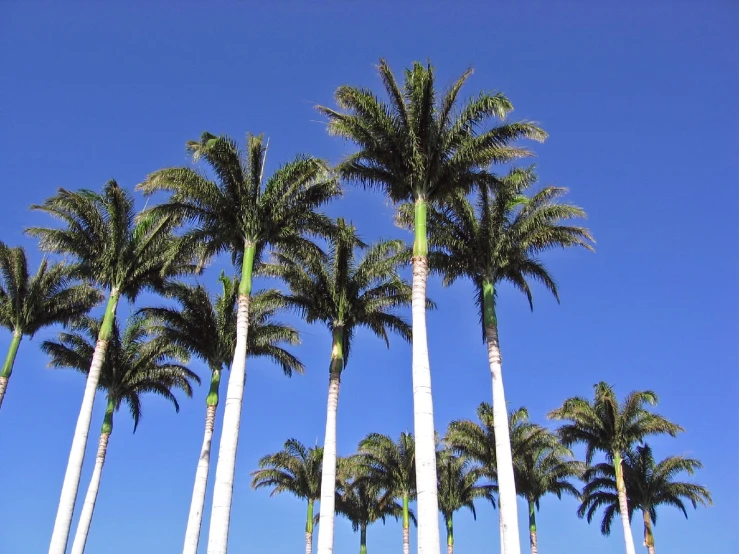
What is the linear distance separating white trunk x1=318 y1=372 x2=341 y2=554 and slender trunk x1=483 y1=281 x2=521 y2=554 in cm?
625

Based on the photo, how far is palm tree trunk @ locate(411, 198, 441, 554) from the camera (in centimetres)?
1493

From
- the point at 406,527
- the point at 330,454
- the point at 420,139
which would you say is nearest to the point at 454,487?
the point at 406,527

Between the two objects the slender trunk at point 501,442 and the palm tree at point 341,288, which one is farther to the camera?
the palm tree at point 341,288

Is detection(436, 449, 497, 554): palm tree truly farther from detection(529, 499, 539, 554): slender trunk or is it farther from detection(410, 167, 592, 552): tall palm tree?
detection(410, 167, 592, 552): tall palm tree

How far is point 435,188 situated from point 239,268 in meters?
8.18

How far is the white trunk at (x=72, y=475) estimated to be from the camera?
73.7 feet

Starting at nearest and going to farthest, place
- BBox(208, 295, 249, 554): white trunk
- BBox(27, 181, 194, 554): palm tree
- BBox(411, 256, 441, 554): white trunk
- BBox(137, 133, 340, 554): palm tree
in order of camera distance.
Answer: BBox(411, 256, 441, 554): white trunk
BBox(208, 295, 249, 554): white trunk
BBox(137, 133, 340, 554): palm tree
BBox(27, 181, 194, 554): palm tree

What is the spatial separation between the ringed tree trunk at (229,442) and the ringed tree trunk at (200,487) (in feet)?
26.6

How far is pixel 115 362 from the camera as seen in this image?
101ft

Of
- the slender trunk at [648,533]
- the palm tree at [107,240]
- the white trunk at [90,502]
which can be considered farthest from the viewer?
the slender trunk at [648,533]

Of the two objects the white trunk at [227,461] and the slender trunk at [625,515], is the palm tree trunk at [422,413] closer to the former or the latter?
the white trunk at [227,461]

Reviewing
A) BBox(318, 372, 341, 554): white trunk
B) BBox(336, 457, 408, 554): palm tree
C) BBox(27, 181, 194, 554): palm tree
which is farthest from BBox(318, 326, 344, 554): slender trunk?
BBox(336, 457, 408, 554): palm tree

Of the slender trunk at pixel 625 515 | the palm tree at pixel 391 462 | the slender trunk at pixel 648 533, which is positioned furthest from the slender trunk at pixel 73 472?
the slender trunk at pixel 648 533

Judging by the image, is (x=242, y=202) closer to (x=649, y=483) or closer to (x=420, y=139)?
(x=420, y=139)
